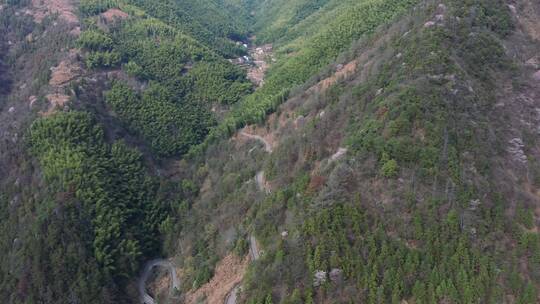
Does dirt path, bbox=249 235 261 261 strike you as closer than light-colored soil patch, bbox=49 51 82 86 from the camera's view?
Yes

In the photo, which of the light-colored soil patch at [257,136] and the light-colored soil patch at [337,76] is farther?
the light-colored soil patch at [257,136]

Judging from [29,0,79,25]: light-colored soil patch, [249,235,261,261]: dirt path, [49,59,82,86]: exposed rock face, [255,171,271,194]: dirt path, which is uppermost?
[29,0,79,25]: light-colored soil patch

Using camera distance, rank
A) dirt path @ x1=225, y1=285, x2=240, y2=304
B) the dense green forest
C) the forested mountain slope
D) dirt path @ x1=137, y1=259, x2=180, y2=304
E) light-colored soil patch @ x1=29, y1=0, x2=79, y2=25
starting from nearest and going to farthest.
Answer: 1. the forested mountain slope
2. dirt path @ x1=225, y1=285, x2=240, y2=304
3. the dense green forest
4. dirt path @ x1=137, y1=259, x2=180, y2=304
5. light-colored soil patch @ x1=29, y1=0, x2=79, y2=25

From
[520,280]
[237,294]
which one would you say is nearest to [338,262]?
[237,294]

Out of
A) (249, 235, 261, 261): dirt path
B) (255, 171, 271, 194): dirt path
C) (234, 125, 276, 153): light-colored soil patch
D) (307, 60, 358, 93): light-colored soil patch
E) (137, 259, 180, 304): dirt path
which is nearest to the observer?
(249, 235, 261, 261): dirt path

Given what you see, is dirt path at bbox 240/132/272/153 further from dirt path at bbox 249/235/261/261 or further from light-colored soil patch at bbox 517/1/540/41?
light-colored soil patch at bbox 517/1/540/41

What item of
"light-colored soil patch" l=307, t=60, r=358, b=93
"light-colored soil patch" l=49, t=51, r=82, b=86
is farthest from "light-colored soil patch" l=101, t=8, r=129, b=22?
"light-colored soil patch" l=307, t=60, r=358, b=93

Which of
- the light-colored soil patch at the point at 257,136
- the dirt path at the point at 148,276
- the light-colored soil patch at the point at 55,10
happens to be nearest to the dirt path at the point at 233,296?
the dirt path at the point at 148,276

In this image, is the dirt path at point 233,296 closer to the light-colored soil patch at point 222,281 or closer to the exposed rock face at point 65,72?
the light-colored soil patch at point 222,281
